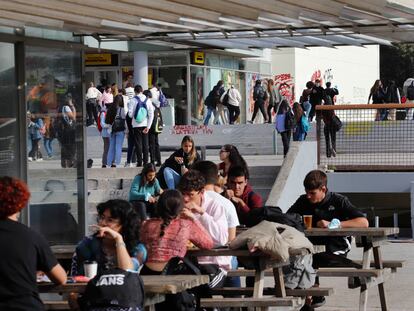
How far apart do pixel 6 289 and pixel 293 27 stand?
6881 millimetres

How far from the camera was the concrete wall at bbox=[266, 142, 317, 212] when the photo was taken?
1903 centimetres

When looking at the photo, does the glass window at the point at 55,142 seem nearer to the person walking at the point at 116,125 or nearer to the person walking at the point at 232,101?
the person walking at the point at 116,125

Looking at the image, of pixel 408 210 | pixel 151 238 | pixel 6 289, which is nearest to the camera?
pixel 6 289

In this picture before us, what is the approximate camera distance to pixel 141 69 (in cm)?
3875

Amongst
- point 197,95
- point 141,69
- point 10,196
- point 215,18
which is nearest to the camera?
point 10,196

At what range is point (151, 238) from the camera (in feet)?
28.0

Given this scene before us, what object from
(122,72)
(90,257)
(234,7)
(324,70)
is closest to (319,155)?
(234,7)

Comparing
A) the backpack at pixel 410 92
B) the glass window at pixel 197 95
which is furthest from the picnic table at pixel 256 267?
the glass window at pixel 197 95

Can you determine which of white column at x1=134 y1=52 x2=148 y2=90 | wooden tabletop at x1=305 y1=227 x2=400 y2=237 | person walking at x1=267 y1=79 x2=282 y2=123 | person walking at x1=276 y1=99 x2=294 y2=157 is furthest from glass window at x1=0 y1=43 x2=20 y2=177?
person walking at x1=267 y1=79 x2=282 y2=123

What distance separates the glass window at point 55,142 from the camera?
12.0 m

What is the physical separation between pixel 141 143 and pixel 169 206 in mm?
14633

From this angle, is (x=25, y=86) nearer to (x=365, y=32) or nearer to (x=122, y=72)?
(x=365, y=32)

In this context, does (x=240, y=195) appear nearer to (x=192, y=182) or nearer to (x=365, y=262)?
(x=365, y=262)

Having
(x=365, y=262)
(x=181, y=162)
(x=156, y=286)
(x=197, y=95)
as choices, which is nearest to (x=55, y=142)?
(x=365, y=262)
